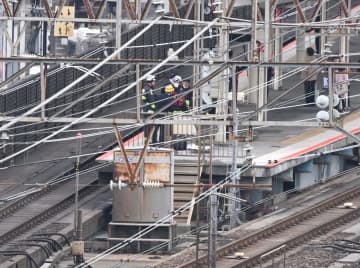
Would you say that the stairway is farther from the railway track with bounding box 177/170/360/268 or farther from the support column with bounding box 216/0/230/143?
the railway track with bounding box 177/170/360/268

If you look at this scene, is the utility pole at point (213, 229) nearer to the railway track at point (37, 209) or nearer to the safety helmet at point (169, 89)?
the railway track at point (37, 209)

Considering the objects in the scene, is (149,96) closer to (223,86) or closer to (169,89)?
(169,89)

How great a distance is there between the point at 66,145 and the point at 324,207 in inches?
195

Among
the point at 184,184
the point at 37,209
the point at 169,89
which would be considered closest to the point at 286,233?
the point at 184,184

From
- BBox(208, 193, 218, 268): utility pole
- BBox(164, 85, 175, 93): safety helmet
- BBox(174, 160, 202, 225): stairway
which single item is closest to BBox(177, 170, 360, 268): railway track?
BBox(208, 193, 218, 268): utility pole

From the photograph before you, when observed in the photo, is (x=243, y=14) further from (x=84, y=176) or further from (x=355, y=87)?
(x=84, y=176)

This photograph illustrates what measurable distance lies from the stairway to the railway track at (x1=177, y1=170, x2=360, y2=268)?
4.30 ft

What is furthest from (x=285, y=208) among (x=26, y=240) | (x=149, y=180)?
→ (x=26, y=240)

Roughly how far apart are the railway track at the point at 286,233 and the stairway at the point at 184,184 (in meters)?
1.31

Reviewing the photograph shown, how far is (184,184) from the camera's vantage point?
73.6 ft

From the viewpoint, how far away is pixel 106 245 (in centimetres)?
2170

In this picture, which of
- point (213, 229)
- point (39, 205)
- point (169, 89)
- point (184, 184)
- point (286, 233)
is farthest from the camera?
point (39, 205)

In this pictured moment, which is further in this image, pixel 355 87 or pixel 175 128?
pixel 355 87

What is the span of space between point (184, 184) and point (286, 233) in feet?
5.21
